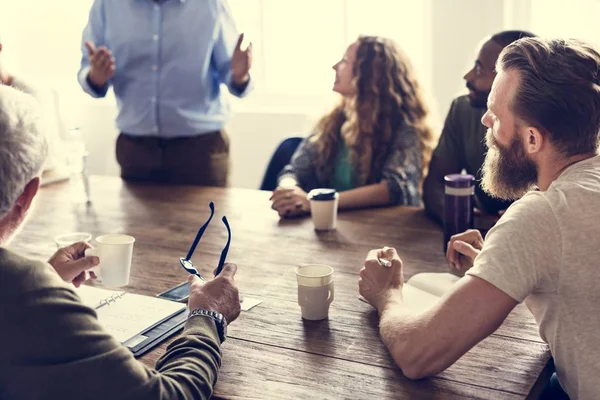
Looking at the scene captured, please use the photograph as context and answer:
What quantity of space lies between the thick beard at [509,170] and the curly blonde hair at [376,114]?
1.16 meters

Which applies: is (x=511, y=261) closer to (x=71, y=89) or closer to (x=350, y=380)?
(x=350, y=380)

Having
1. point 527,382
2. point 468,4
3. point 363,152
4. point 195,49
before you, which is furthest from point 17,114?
point 468,4

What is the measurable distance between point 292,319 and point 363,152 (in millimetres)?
1312

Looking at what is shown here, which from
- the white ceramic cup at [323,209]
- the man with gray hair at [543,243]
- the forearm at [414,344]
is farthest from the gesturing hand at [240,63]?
the forearm at [414,344]

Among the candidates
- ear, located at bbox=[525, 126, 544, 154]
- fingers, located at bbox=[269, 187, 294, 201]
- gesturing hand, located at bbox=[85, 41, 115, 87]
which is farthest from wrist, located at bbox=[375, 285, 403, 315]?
gesturing hand, located at bbox=[85, 41, 115, 87]

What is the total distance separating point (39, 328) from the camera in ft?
3.34

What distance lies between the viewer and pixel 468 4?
362 cm

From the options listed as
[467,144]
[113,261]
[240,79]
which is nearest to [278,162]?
[240,79]

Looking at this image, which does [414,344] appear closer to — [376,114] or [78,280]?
[78,280]

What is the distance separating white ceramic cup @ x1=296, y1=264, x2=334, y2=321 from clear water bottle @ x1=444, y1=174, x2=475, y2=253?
0.52 meters

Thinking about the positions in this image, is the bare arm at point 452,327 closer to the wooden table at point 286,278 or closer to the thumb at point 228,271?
the wooden table at point 286,278

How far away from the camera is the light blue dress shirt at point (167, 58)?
126 inches

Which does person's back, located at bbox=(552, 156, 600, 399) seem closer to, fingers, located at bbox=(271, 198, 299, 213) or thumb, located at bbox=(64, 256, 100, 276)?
thumb, located at bbox=(64, 256, 100, 276)

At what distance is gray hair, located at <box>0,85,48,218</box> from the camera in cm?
107
